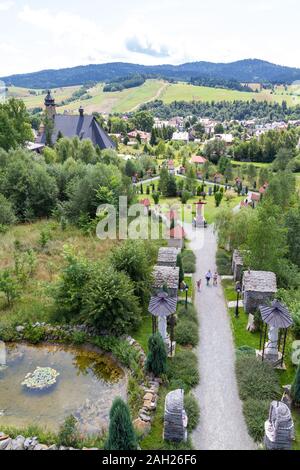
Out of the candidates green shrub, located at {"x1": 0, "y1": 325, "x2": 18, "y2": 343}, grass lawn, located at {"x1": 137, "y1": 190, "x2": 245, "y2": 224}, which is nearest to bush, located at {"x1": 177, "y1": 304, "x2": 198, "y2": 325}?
green shrub, located at {"x1": 0, "y1": 325, "x2": 18, "y2": 343}

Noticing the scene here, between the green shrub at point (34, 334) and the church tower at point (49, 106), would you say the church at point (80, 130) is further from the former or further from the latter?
the green shrub at point (34, 334)

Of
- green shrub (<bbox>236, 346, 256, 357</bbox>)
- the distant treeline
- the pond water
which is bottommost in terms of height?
the pond water

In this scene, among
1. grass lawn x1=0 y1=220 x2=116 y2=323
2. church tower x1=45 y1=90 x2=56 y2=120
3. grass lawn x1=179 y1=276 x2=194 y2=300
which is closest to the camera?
grass lawn x1=0 y1=220 x2=116 y2=323

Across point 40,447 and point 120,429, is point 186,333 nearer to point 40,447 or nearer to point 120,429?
point 120,429

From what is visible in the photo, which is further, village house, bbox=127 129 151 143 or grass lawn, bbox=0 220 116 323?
village house, bbox=127 129 151 143

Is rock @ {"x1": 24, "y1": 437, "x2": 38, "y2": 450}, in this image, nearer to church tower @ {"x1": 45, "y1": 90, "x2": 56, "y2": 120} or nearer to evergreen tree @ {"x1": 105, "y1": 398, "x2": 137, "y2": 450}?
evergreen tree @ {"x1": 105, "y1": 398, "x2": 137, "y2": 450}
